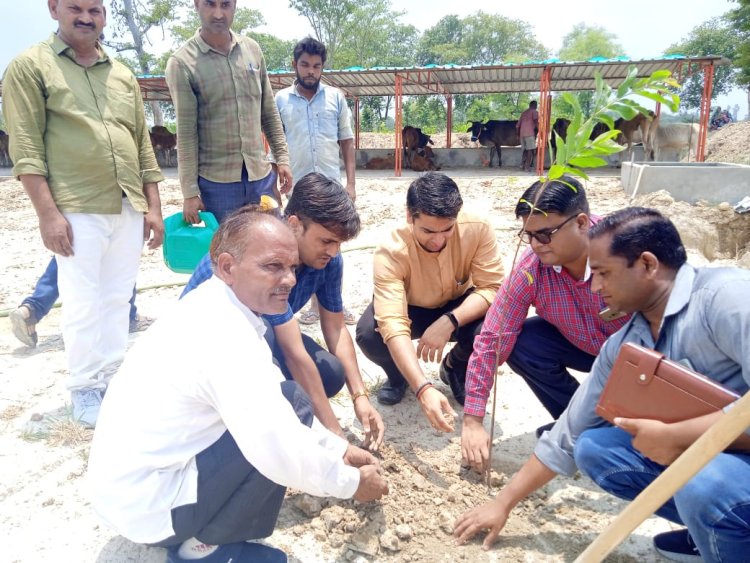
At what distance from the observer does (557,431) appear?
5.94ft

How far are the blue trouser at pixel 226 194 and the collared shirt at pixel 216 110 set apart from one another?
4 centimetres

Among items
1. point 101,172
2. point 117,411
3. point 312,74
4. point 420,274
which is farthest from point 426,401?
point 312,74

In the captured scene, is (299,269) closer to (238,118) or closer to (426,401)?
(426,401)

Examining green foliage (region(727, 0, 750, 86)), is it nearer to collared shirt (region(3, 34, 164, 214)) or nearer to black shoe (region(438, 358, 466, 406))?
black shoe (region(438, 358, 466, 406))

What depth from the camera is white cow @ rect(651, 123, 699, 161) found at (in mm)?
13547

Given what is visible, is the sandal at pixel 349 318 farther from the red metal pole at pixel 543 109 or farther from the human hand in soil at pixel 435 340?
the red metal pole at pixel 543 109

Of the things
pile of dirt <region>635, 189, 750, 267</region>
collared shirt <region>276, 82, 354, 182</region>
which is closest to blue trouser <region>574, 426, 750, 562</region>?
collared shirt <region>276, 82, 354, 182</region>

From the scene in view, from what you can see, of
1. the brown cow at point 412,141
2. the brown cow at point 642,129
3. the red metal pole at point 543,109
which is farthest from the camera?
the brown cow at point 412,141

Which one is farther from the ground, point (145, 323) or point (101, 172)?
point (101, 172)

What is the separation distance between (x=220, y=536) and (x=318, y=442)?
0.40m

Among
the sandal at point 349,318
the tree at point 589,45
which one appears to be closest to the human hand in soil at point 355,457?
the sandal at point 349,318

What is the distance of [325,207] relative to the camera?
83.4 inches

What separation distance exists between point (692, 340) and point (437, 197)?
115 cm

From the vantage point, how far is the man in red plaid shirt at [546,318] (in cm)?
216
